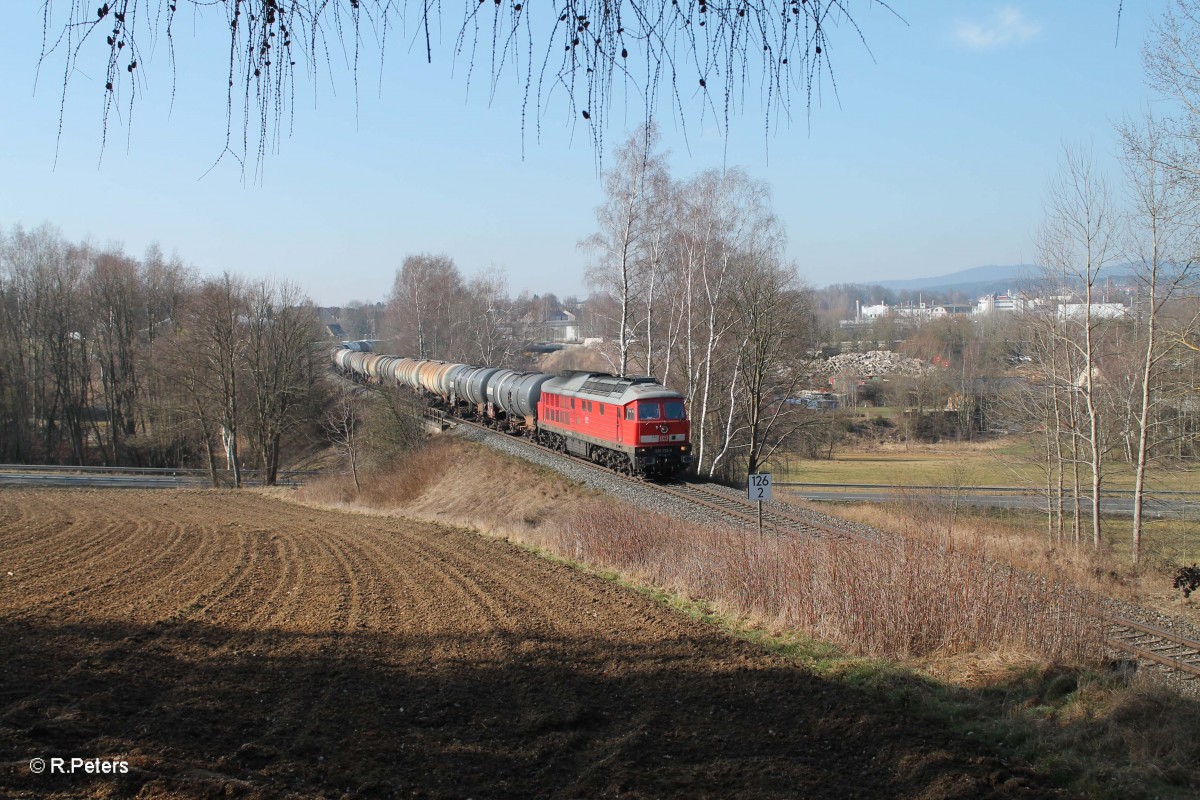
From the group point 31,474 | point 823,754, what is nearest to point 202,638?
point 823,754

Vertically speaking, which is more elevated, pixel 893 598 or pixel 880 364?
pixel 880 364

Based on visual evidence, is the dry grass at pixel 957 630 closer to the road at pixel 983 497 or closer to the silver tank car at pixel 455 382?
the road at pixel 983 497

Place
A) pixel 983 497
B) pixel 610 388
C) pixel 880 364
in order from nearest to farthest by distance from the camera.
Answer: pixel 610 388 → pixel 983 497 → pixel 880 364

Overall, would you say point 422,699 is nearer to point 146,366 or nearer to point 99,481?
point 99,481

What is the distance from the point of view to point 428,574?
42.5ft

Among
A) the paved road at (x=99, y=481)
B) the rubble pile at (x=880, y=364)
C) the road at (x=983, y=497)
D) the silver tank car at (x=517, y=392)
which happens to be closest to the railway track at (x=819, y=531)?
the silver tank car at (x=517, y=392)

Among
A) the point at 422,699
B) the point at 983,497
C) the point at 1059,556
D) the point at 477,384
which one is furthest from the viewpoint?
the point at 477,384

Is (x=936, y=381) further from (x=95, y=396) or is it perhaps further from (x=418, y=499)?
(x=95, y=396)

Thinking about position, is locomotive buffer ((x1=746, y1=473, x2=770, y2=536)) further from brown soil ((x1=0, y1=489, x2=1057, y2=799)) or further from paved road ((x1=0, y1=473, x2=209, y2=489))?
paved road ((x1=0, y1=473, x2=209, y2=489))

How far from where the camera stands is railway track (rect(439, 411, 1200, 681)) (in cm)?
910

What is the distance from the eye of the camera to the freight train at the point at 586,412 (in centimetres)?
2159

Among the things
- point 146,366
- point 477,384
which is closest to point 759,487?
point 477,384

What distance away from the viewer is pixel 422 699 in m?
6.89

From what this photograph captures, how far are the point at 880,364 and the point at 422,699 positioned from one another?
58794mm
